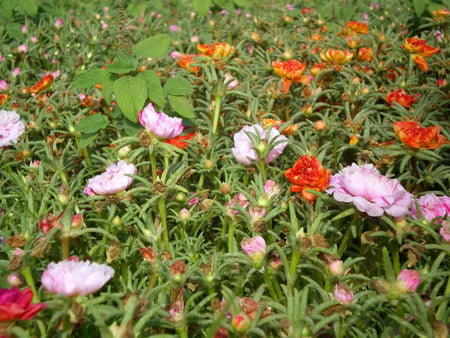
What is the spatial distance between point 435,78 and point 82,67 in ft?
6.51

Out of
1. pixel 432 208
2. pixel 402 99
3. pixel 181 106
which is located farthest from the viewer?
pixel 402 99

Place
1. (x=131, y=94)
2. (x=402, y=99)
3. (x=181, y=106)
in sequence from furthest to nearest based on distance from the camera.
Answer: (x=402, y=99), (x=181, y=106), (x=131, y=94)

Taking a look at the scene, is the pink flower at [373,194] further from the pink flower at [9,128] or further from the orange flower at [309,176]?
the pink flower at [9,128]

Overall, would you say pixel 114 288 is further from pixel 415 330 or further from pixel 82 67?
pixel 82 67

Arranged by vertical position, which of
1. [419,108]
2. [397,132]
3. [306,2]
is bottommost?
[306,2]

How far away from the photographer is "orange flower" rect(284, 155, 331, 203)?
123 cm

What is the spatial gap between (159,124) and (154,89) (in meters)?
0.29

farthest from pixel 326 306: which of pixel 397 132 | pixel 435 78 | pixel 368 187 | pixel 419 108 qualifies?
pixel 435 78

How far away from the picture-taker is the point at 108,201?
1.25m

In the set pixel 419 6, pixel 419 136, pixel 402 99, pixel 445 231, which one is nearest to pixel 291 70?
pixel 402 99

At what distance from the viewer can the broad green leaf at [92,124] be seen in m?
1.62

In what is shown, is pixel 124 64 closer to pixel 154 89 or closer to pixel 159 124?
pixel 154 89

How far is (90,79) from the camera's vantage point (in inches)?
61.8

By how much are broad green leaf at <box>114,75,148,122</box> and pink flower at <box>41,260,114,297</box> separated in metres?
0.70
